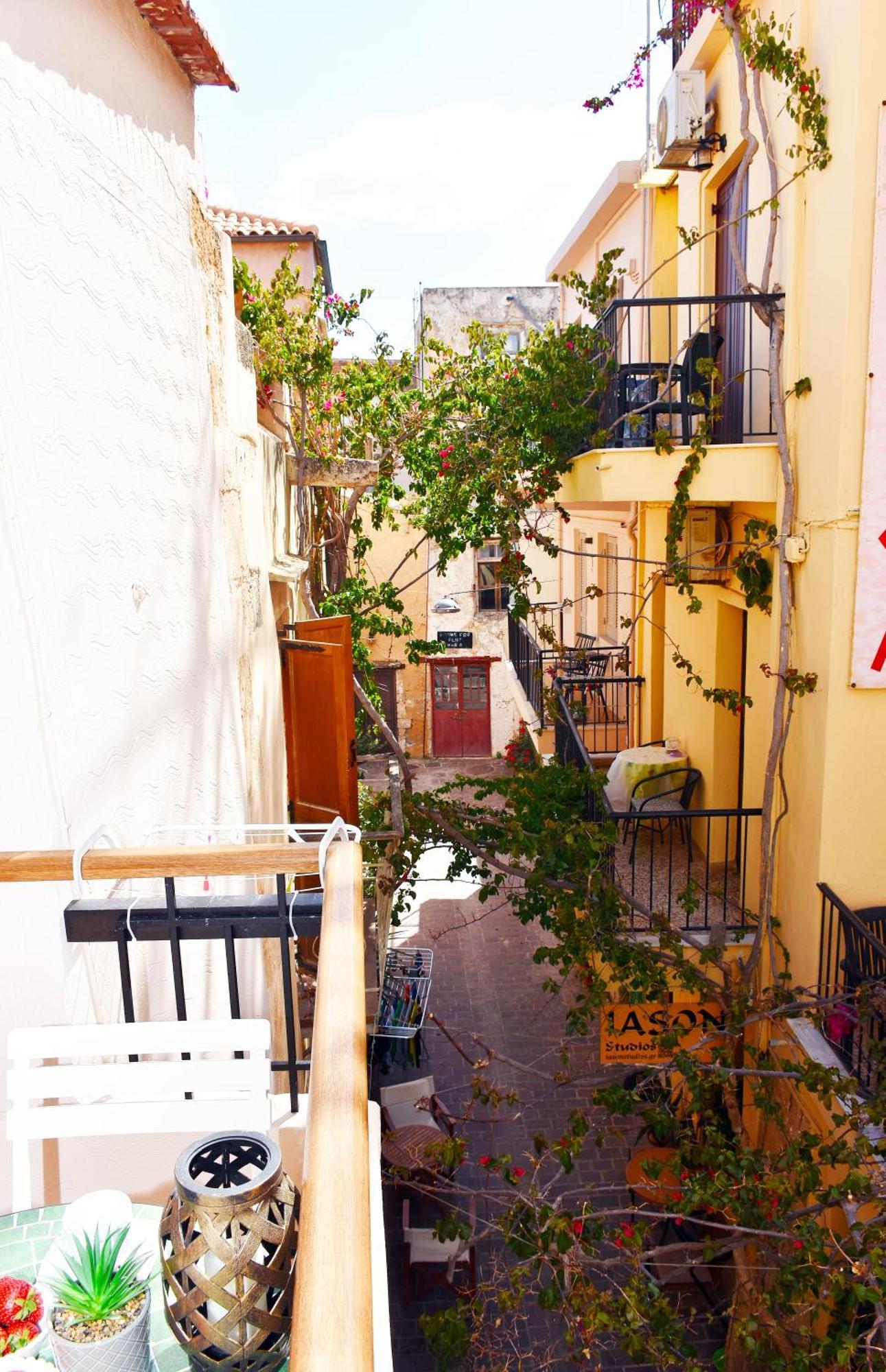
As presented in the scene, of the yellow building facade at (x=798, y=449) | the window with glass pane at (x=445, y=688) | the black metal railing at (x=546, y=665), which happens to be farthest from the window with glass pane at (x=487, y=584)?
the yellow building facade at (x=798, y=449)

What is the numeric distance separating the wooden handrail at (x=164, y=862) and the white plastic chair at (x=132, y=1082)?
33 centimetres

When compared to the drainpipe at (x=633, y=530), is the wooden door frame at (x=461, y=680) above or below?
below

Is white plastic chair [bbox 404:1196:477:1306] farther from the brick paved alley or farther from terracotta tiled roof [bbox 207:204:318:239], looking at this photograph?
terracotta tiled roof [bbox 207:204:318:239]

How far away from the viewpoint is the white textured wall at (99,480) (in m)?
2.88

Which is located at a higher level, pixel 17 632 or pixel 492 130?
pixel 492 130

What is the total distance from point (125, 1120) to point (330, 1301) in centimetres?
146

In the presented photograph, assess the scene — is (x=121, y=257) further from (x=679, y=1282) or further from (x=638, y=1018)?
(x=679, y=1282)

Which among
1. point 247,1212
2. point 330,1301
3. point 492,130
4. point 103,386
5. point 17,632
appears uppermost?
point 492,130

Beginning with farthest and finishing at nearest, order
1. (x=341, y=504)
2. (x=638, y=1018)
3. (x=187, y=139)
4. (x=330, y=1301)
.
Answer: (x=341, y=504) → (x=638, y=1018) → (x=187, y=139) → (x=330, y=1301)

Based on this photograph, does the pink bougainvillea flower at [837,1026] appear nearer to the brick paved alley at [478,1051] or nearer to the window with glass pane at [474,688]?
the brick paved alley at [478,1051]

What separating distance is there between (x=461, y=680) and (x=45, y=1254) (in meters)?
22.2

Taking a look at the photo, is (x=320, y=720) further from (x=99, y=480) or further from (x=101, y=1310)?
(x=101, y=1310)

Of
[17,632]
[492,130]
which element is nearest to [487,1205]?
[17,632]

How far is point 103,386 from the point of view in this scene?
3725 mm
